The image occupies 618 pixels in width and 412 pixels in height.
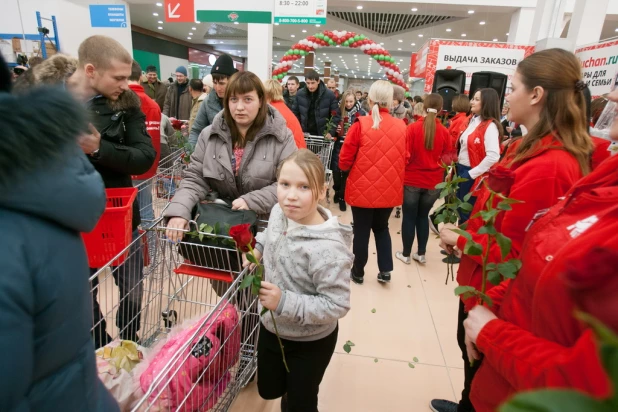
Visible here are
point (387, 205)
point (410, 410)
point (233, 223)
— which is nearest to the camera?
point (233, 223)

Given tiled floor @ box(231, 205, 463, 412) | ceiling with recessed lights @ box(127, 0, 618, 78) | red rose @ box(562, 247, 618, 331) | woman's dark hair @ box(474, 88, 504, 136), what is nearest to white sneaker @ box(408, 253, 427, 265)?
tiled floor @ box(231, 205, 463, 412)

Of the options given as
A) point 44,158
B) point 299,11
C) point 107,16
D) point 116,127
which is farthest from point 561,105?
point 107,16

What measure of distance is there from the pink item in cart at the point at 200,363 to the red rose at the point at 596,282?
1.06 meters

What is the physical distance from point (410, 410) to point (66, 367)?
6.36 feet

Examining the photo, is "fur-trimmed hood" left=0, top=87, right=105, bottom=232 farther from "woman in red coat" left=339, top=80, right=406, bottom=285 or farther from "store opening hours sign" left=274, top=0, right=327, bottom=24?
"store opening hours sign" left=274, top=0, right=327, bottom=24

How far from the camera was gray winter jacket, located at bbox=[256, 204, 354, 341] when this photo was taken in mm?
1352

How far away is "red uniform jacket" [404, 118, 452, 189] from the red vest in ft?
1.29

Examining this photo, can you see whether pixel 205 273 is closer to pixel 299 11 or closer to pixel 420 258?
pixel 420 258

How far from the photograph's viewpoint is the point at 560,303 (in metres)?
0.74

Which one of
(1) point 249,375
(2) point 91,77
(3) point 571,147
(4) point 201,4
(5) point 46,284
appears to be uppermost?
(4) point 201,4

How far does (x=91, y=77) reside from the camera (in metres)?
1.84

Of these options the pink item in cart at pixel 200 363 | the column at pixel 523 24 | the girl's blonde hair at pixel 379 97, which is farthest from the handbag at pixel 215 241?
the column at pixel 523 24

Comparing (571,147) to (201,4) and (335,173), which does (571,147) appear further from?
(201,4)

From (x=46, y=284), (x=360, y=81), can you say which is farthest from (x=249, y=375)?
(x=360, y=81)
